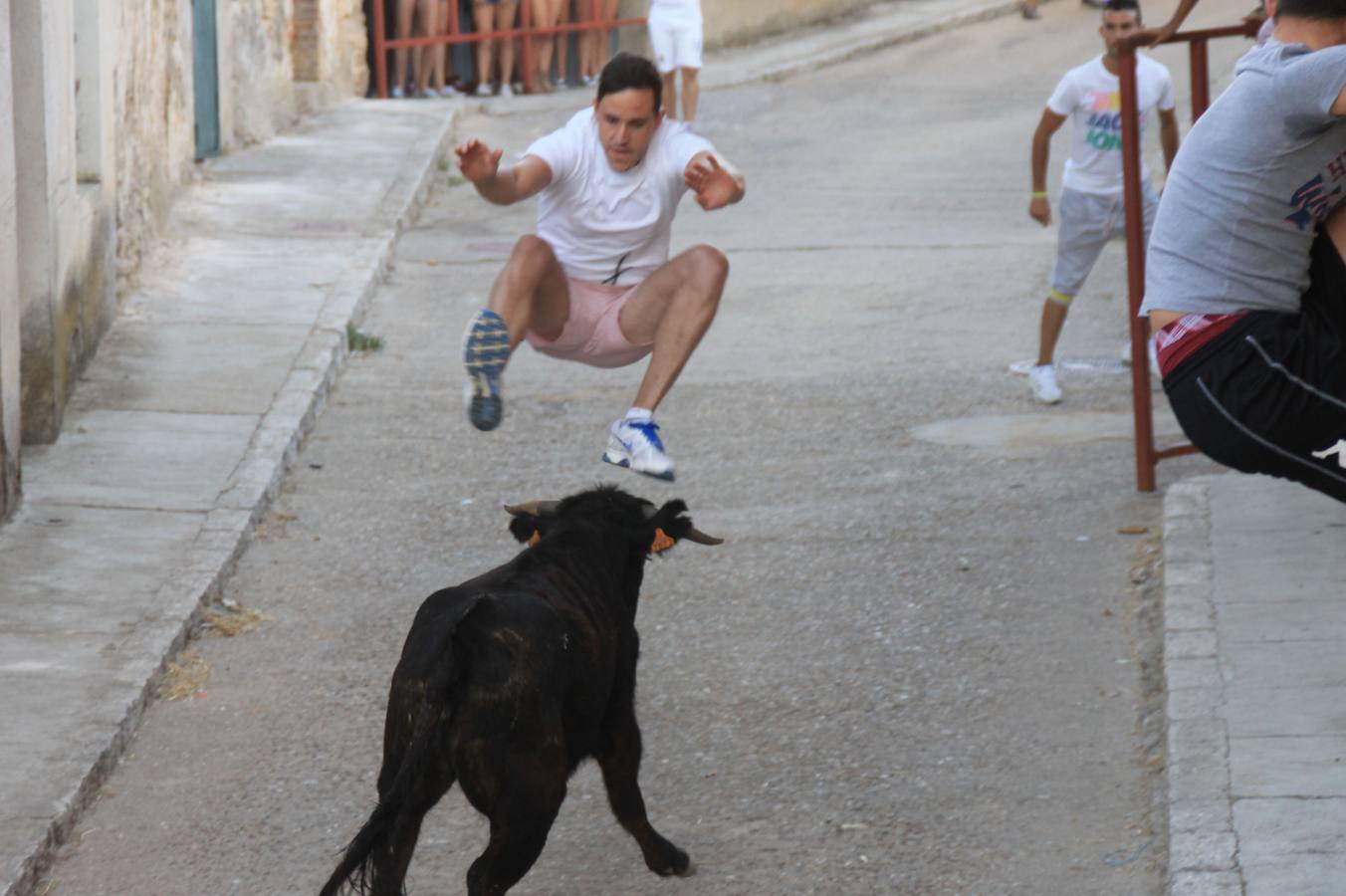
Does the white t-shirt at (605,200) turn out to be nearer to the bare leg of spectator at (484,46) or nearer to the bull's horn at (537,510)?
the bull's horn at (537,510)

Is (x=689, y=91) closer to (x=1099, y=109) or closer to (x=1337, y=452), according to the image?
(x=1099, y=109)

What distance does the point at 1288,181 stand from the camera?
14.3ft

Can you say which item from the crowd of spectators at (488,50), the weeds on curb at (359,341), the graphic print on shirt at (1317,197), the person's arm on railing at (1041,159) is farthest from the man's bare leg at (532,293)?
the crowd of spectators at (488,50)

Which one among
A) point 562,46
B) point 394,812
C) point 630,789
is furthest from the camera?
point 562,46

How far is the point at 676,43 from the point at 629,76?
10311 mm

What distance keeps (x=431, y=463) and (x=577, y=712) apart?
419 cm

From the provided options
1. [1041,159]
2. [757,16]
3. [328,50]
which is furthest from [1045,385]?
[757,16]

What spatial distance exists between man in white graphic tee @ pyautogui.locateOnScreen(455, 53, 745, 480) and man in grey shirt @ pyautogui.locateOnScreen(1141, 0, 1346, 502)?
1.90 metres

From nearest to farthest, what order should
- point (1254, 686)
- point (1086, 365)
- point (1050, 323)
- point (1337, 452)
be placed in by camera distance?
point (1337, 452), point (1254, 686), point (1050, 323), point (1086, 365)

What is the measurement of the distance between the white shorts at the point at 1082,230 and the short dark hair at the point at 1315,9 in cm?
455

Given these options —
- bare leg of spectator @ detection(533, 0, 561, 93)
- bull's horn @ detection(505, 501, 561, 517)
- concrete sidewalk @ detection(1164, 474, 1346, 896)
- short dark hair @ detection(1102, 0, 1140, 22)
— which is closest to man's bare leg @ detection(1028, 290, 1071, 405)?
short dark hair @ detection(1102, 0, 1140, 22)

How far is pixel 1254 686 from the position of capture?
5402 mm

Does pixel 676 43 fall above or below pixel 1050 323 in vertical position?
above

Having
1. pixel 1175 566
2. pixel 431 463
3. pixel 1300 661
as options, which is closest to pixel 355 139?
pixel 431 463
